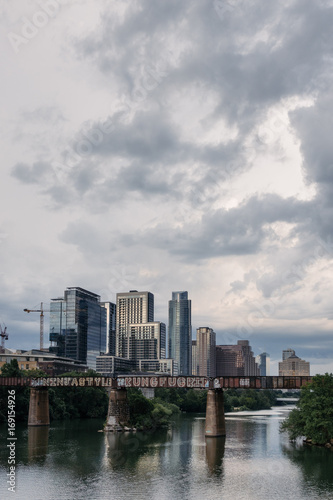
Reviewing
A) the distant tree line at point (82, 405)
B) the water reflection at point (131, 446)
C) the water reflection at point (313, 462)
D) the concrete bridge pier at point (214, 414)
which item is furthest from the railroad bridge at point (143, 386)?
the water reflection at point (313, 462)

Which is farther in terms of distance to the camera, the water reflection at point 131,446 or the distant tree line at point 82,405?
the distant tree line at point 82,405

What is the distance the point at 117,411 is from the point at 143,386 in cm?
808

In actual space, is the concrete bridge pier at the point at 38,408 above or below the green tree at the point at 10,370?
below

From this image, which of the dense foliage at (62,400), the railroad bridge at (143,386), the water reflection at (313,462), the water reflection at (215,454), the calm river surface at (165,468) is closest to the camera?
the calm river surface at (165,468)

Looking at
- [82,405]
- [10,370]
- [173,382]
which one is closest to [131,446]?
[173,382]

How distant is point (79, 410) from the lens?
6978 inches

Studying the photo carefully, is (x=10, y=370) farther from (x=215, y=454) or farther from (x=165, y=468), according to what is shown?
(x=165, y=468)

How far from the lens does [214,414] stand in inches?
4222

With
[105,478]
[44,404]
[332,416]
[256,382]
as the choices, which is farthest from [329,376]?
[44,404]

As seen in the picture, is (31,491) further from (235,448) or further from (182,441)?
(182,441)

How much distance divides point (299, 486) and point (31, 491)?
30509 millimetres

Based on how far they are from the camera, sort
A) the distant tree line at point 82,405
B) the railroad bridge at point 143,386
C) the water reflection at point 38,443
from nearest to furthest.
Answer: the water reflection at point 38,443 → the railroad bridge at point 143,386 → the distant tree line at point 82,405

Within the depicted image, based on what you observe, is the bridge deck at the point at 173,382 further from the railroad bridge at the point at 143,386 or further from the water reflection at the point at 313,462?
Result: the water reflection at the point at 313,462

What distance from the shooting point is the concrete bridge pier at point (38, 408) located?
13138cm
